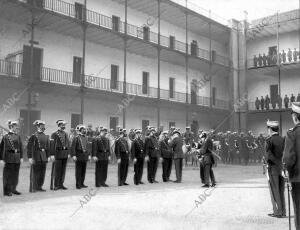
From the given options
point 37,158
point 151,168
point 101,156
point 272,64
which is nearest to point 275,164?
point 101,156

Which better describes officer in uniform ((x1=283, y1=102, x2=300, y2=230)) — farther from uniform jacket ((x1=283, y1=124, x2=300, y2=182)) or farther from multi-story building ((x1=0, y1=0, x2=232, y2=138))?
multi-story building ((x1=0, y1=0, x2=232, y2=138))

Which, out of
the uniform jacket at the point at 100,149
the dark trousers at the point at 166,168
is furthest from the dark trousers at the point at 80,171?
the dark trousers at the point at 166,168

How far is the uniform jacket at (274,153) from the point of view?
257 inches

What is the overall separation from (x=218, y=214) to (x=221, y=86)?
28.0 metres

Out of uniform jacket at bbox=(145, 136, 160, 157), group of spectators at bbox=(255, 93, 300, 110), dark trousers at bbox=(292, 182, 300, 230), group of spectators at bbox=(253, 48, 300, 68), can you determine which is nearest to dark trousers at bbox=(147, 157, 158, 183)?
uniform jacket at bbox=(145, 136, 160, 157)

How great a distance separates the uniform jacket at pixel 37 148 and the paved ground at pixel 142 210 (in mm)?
958

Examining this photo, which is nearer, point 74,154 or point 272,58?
point 74,154

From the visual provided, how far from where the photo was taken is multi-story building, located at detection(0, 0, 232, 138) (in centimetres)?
1838

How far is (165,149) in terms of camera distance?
40.0 ft

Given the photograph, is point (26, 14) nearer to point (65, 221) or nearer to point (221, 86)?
point (65, 221)

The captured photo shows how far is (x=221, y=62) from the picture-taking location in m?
32.2

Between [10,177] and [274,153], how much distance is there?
235 inches

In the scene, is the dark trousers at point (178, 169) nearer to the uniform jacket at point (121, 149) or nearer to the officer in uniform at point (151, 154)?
the officer in uniform at point (151, 154)

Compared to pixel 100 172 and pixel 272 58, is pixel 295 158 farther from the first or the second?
pixel 272 58
